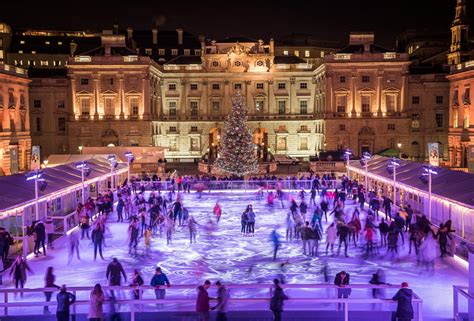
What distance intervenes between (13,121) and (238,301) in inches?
1923

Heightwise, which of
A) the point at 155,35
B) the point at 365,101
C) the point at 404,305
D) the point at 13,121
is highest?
the point at 155,35

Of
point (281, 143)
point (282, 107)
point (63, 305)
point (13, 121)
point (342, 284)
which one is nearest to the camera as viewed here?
point (63, 305)

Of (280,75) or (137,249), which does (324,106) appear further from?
(137,249)

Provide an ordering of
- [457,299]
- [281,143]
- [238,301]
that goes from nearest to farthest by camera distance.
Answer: [238,301] → [457,299] → [281,143]

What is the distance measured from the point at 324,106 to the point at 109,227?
144 ft

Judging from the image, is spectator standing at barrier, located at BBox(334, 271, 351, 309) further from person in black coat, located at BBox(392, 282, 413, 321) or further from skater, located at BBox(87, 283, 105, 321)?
skater, located at BBox(87, 283, 105, 321)

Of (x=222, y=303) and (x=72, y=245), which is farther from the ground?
(x=222, y=303)

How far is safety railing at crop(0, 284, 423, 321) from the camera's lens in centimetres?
1350

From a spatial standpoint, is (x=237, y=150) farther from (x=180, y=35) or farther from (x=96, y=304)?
(x=180, y=35)

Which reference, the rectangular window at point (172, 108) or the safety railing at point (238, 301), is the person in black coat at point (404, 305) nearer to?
the safety railing at point (238, 301)

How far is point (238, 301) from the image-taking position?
13883 millimetres

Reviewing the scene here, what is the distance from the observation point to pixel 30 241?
75.6ft

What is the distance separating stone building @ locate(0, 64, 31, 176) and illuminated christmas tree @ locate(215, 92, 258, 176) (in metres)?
19.7

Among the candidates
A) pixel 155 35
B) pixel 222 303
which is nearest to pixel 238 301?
pixel 222 303
